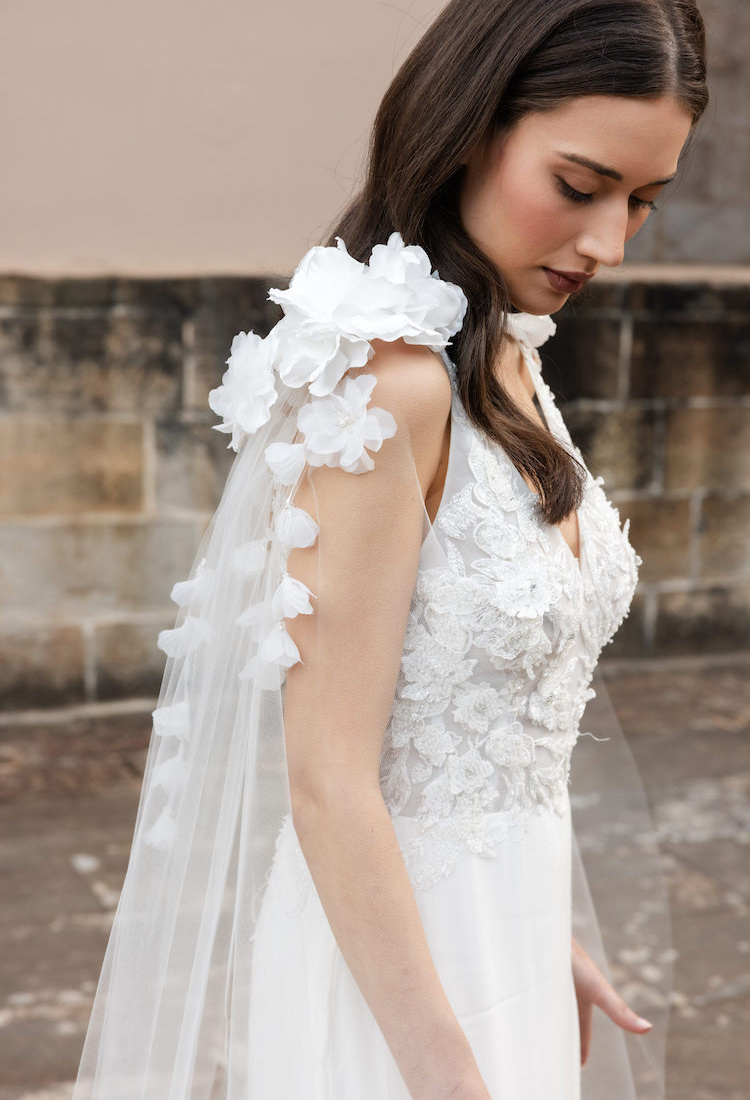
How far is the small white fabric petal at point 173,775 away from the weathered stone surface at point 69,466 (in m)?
3.53

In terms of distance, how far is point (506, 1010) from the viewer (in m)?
1.37

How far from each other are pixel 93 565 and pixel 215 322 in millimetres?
1079

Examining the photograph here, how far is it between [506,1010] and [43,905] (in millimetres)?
2511

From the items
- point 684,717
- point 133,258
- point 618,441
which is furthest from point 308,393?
point 618,441

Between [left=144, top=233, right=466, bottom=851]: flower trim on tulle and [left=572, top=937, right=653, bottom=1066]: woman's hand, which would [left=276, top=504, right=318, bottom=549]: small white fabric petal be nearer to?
[left=144, top=233, right=466, bottom=851]: flower trim on tulle

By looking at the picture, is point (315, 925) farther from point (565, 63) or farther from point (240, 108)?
point (240, 108)

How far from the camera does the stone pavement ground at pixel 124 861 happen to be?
3.00m

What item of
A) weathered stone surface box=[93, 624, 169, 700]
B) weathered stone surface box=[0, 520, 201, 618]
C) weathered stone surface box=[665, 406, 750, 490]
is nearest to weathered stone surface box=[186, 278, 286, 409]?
weathered stone surface box=[0, 520, 201, 618]

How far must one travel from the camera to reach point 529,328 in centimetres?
186

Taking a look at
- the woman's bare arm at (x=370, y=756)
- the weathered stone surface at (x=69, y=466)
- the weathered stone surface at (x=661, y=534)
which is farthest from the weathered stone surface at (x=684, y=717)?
the woman's bare arm at (x=370, y=756)

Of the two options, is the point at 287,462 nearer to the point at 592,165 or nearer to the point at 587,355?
the point at 592,165

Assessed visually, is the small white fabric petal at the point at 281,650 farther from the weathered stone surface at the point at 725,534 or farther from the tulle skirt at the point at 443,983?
the weathered stone surface at the point at 725,534

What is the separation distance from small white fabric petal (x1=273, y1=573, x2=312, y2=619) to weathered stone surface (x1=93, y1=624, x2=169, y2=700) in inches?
147

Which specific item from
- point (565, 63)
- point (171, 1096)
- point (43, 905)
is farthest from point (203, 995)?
point (43, 905)
